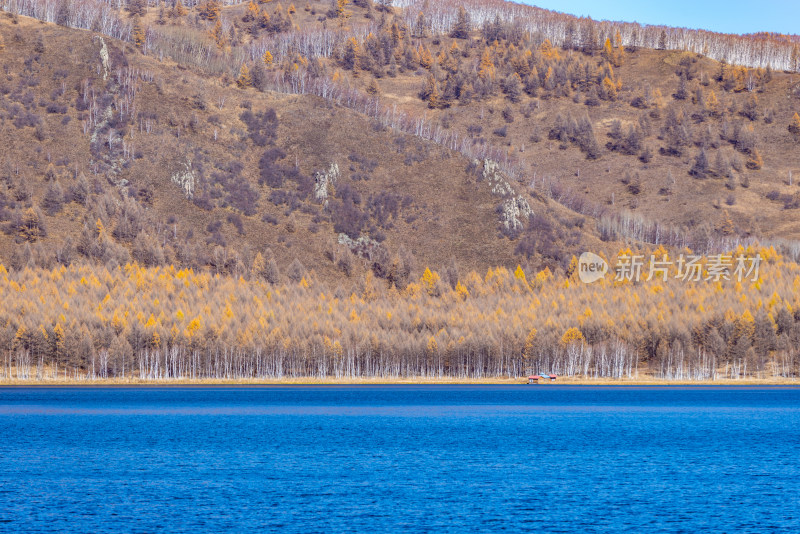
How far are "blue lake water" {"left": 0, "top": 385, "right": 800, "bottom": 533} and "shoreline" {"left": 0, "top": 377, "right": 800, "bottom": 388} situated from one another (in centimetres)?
3332

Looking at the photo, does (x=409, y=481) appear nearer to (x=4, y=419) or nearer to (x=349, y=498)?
(x=349, y=498)

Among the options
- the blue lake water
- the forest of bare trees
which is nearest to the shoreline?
the forest of bare trees

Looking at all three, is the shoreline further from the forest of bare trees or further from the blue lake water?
the blue lake water

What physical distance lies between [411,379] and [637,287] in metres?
60.7

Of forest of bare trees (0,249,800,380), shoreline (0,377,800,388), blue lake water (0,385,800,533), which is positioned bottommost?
shoreline (0,377,800,388)

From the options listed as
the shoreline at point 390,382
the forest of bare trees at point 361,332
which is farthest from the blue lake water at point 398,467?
the forest of bare trees at point 361,332

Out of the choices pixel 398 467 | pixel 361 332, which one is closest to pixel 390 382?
pixel 361 332

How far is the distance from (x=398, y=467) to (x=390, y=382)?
3643 inches

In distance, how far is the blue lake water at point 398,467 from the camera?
45.4 m

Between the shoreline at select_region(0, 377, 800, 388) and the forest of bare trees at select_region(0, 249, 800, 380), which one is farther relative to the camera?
the forest of bare trees at select_region(0, 249, 800, 380)

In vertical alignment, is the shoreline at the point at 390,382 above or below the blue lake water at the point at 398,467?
below

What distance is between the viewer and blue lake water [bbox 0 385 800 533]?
4538 centimetres

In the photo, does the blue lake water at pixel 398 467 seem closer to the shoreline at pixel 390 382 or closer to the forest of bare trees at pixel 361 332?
the shoreline at pixel 390 382

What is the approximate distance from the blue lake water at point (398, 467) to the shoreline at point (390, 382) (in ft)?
109
